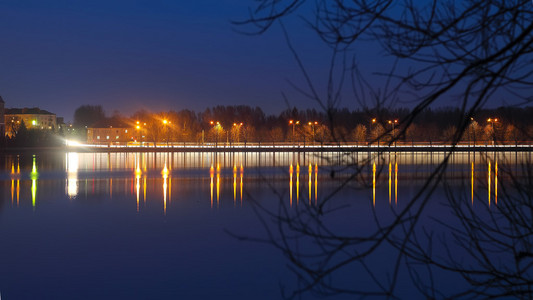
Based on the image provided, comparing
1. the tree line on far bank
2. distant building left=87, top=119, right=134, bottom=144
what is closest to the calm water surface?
the tree line on far bank

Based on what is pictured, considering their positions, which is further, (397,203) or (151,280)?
(397,203)

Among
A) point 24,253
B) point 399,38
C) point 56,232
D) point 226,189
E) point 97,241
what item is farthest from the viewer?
point 226,189

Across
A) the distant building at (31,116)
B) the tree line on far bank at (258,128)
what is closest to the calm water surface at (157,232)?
the tree line on far bank at (258,128)

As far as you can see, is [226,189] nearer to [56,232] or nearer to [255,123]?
[56,232]

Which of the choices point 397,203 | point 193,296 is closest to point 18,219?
point 193,296

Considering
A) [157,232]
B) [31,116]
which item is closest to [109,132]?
[31,116]

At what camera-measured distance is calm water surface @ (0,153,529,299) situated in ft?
36.9

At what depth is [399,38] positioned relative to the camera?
3211 mm

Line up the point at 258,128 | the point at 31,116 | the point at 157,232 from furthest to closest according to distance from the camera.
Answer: the point at 31,116 < the point at 258,128 < the point at 157,232

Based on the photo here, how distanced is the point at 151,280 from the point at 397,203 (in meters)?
13.1

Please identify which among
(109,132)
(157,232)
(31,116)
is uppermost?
(31,116)

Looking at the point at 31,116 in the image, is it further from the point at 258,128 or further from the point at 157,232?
the point at 157,232

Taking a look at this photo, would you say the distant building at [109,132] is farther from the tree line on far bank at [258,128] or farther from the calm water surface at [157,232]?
the calm water surface at [157,232]

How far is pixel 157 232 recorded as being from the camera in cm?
1758
